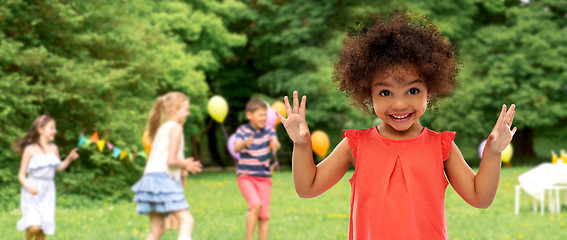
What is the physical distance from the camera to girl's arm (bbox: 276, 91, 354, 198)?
2.57m

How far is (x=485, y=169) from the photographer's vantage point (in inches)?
97.9

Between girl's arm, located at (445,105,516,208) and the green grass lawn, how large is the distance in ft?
17.1

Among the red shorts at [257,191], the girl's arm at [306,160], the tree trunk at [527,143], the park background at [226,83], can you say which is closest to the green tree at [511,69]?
the park background at [226,83]

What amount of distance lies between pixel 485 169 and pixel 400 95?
0.44m

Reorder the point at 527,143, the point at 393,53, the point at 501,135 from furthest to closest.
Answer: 1. the point at 527,143
2. the point at 393,53
3. the point at 501,135

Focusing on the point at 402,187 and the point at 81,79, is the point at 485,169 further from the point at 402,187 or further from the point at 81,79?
the point at 81,79

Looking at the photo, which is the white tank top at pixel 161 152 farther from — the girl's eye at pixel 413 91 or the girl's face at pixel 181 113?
the girl's eye at pixel 413 91

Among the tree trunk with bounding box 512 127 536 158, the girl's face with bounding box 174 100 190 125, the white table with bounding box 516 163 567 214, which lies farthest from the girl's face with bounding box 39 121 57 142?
the tree trunk with bounding box 512 127 536 158

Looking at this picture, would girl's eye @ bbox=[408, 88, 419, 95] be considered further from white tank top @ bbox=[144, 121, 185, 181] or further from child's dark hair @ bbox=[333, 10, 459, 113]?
white tank top @ bbox=[144, 121, 185, 181]

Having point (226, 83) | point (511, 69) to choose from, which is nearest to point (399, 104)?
point (511, 69)

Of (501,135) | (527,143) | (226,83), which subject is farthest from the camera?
(527,143)

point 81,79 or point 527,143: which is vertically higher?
point 81,79

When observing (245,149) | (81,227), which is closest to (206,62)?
(81,227)

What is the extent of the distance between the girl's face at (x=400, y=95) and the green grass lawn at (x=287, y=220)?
5298 millimetres
